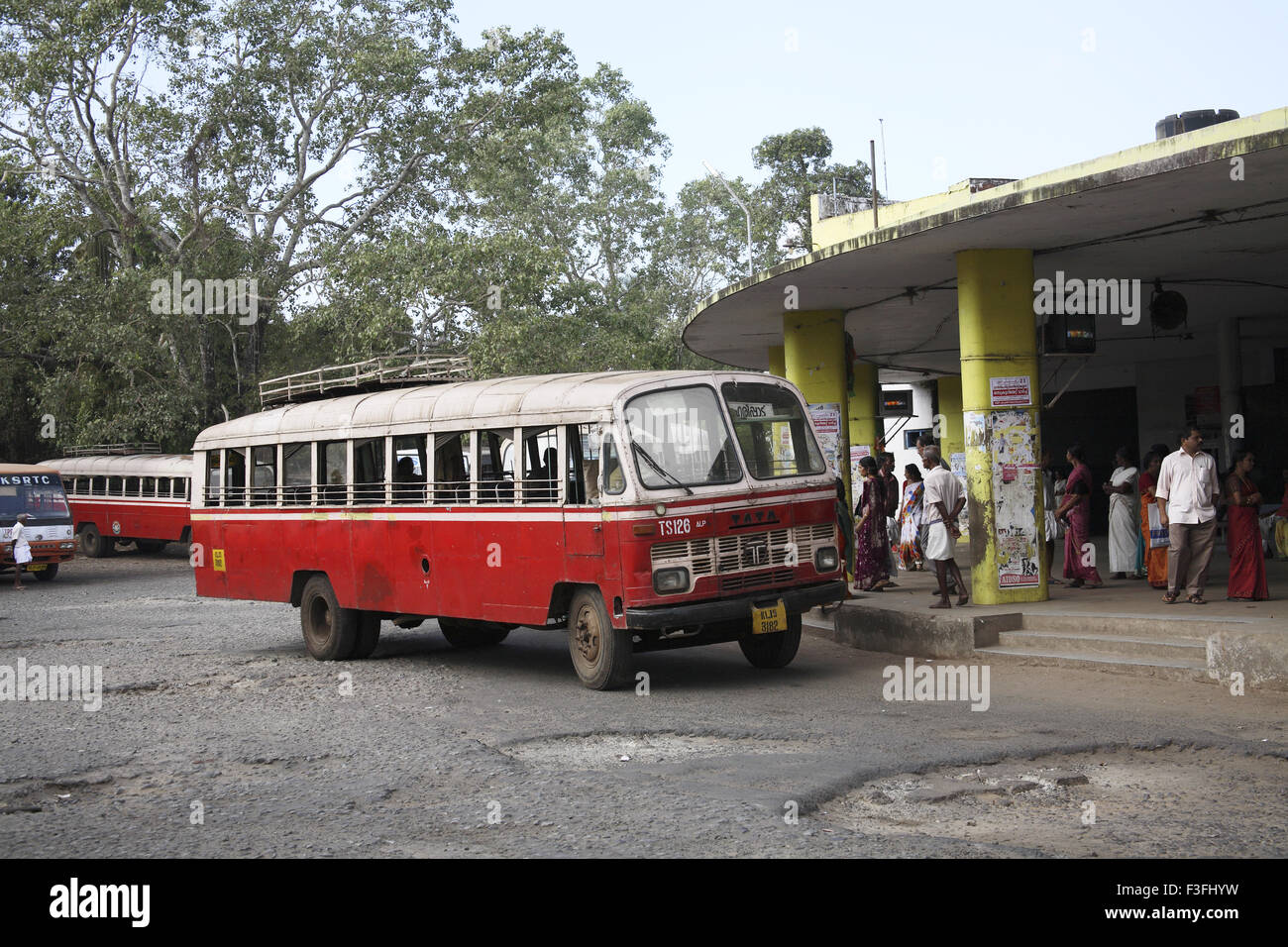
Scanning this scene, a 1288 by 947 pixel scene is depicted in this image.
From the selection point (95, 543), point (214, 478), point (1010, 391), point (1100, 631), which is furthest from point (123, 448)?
point (1100, 631)

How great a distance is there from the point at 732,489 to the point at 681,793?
3.84 meters

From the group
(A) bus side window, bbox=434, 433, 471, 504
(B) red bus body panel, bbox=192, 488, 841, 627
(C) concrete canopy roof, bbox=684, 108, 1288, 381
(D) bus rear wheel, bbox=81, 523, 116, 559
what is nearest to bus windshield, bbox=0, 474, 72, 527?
(D) bus rear wheel, bbox=81, 523, 116, 559

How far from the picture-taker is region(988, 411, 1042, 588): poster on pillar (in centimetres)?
1255

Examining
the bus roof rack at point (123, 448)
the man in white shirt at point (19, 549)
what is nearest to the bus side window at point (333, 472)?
the man in white shirt at point (19, 549)

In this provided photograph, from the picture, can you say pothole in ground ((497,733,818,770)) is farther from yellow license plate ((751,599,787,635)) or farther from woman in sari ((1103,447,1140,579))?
woman in sari ((1103,447,1140,579))

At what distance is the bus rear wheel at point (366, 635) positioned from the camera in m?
12.8

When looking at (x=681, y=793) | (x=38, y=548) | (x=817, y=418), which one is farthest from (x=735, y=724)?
(x=38, y=548)

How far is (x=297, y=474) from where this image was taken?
525 inches

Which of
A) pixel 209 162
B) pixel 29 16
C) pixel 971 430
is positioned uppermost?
pixel 29 16

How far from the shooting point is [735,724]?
332 inches

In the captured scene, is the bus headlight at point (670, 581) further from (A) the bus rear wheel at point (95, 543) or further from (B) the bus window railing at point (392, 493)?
(A) the bus rear wheel at point (95, 543)

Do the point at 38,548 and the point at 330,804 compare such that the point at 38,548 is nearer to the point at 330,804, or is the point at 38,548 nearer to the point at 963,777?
the point at 330,804

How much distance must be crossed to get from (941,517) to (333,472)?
6.12 metres

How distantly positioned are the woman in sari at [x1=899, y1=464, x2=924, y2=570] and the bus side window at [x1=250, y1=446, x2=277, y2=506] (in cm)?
771
